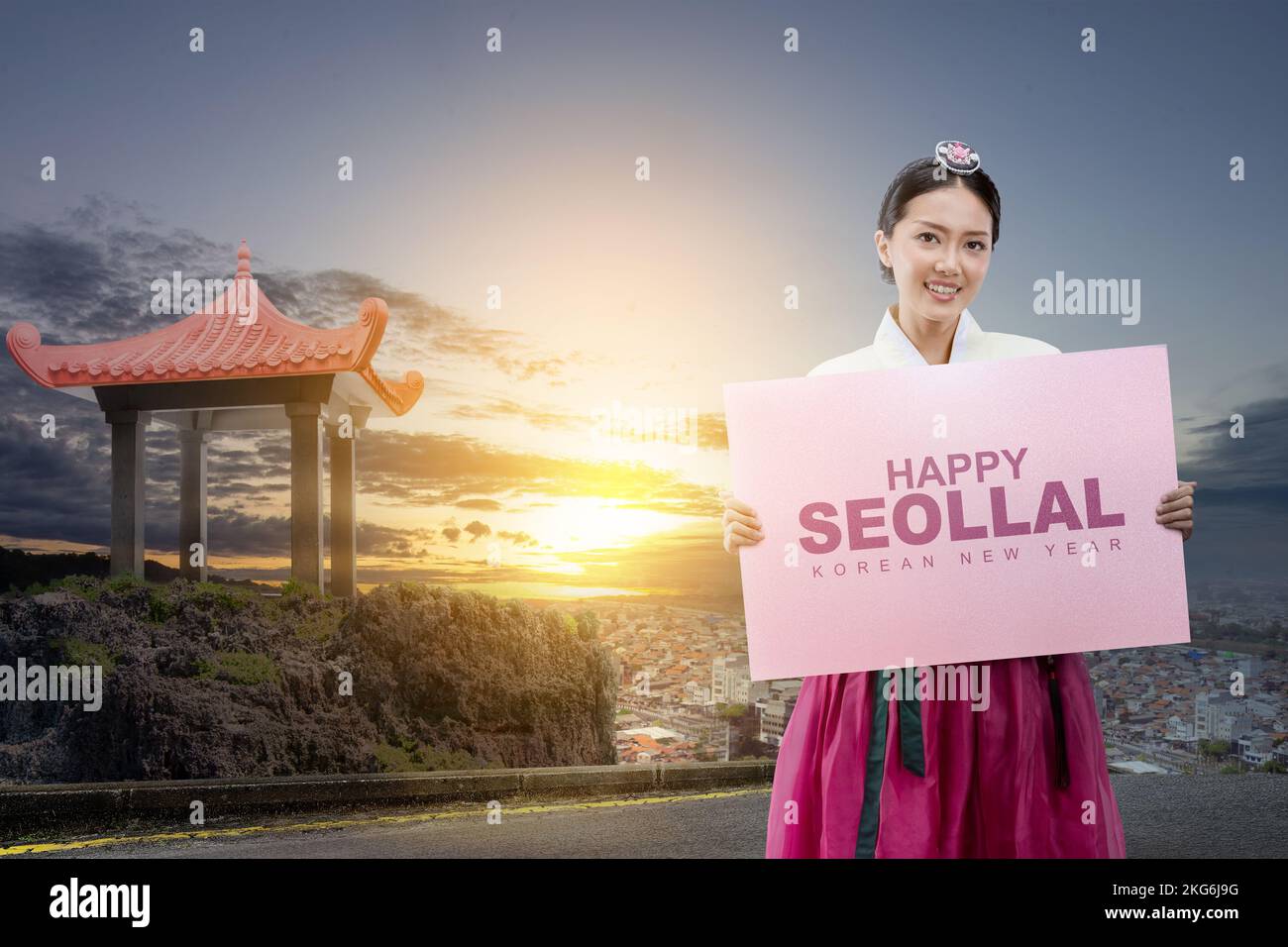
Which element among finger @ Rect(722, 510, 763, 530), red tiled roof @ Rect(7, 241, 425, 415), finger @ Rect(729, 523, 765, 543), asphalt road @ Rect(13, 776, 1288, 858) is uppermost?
red tiled roof @ Rect(7, 241, 425, 415)

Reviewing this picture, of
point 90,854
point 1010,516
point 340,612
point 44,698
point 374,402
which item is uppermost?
point 374,402

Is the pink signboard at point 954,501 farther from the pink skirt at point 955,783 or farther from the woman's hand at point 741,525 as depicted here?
the pink skirt at point 955,783

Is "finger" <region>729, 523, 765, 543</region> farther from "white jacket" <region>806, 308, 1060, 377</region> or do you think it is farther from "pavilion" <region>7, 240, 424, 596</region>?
"pavilion" <region>7, 240, 424, 596</region>

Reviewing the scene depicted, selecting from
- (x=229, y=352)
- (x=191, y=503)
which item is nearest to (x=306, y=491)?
(x=191, y=503)

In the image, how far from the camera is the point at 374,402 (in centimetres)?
572

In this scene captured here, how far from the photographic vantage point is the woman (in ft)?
6.97

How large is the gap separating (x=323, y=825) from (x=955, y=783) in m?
3.78

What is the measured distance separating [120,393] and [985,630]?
5312mm

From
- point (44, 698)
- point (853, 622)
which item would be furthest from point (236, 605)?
A: point (853, 622)

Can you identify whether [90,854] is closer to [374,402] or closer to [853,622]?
[374,402]

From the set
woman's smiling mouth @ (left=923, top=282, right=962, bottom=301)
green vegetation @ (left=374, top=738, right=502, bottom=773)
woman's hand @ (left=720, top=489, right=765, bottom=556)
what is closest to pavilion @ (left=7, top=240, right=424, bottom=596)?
green vegetation @ (left=374, top=738, right=502, bottom=773)

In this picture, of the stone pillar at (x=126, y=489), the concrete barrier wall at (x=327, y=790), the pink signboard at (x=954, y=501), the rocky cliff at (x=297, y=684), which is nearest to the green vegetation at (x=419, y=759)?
the rocky cliff at (x=297, y=684)

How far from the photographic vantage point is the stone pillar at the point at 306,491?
5.45 metres

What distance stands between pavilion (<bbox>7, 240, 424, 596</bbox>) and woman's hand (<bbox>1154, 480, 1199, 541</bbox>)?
426 cm
